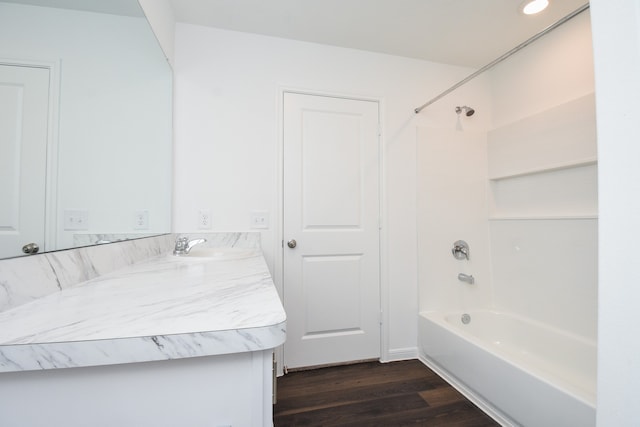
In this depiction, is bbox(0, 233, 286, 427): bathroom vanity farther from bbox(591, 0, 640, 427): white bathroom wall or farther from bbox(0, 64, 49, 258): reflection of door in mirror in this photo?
bbox(591, 0, 640, 427): white bathroom wall

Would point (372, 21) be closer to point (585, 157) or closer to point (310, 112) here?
point (310, 112)

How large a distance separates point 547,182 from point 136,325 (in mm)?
2388

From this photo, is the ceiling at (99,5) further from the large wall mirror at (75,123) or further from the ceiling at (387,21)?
the ceiling at (387,21)

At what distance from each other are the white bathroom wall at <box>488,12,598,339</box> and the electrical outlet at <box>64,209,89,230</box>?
8.13 ft

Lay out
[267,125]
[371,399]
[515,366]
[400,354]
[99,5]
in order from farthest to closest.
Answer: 1. [400,354]
2. [267,125]
3. [371,399]
4. [515,366]
5. [99,5]

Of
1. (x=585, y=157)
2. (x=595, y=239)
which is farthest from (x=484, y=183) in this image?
(x=595, y=239)

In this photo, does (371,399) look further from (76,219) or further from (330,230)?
(76,219)

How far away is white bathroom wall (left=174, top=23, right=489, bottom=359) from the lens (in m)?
1.76

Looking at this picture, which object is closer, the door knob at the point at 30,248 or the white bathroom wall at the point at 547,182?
the door knob at the point at 30,248

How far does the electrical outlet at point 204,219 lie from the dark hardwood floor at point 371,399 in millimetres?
1130

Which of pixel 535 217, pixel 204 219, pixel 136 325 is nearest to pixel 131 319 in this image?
pixel 136 325

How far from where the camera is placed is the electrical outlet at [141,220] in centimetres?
128

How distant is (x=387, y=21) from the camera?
174 centimetres

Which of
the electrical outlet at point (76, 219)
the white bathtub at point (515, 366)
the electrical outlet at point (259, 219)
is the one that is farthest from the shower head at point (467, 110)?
the electrical outlet at point (76, 219)
